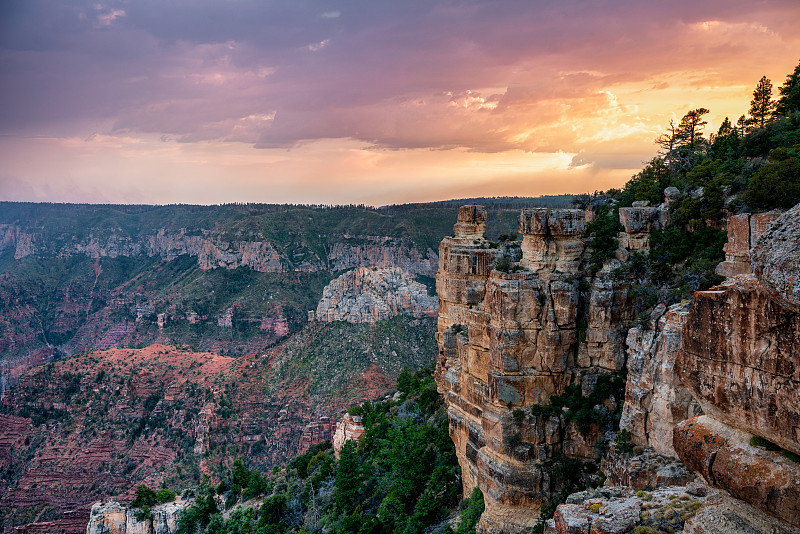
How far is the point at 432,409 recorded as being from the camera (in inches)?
1939

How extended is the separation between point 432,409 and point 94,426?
6696 centimetres

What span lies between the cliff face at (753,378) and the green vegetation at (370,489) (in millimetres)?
23767

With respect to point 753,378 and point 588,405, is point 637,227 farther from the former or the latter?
point 753,378

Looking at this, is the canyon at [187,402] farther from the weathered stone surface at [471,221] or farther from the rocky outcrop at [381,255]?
the rocky outcrop at [381,255]

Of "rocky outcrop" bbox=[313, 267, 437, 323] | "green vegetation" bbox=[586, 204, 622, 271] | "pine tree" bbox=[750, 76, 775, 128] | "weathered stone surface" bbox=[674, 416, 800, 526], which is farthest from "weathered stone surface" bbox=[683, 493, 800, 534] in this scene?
"rocky outcrop" bbox=[313, 267, 437, 323]

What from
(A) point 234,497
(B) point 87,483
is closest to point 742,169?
(A) point 234,497

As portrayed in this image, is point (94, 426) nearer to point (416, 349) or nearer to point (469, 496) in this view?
point (416, 349)

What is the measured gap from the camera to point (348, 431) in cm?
5931

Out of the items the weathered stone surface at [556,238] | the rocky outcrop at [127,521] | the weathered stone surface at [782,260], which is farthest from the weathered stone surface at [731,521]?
the rocky outcrop at [127,521]

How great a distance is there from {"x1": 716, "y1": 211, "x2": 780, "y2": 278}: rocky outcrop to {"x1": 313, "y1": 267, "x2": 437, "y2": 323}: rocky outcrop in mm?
84346

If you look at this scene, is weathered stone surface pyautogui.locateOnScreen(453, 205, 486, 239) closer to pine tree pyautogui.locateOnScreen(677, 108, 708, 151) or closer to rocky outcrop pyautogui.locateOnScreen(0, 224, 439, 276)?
pine tree pyautogui.locateOnScreen(677, 108, 708, 151)

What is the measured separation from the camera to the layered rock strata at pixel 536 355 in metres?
26.7

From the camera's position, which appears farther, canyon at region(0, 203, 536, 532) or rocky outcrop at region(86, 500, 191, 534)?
canyon at region(0, 203, 536, 532)

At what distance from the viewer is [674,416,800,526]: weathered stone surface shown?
791 cm
